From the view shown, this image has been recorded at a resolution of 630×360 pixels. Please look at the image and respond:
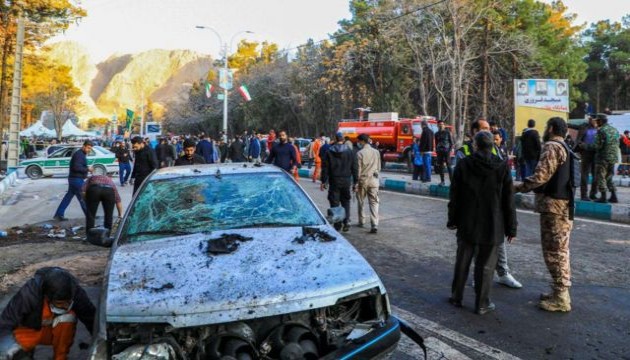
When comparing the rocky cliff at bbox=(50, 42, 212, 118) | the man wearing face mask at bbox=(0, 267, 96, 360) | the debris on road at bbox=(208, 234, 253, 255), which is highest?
the rocky cliff at bbox=(50, 42, 212, 118)

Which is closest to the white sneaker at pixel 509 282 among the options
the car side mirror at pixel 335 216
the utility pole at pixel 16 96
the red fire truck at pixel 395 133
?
the car side mirror at pixel 335 216

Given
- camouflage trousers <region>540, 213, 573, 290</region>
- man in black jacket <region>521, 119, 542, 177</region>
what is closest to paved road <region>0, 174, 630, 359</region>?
camouflage trousers <region>540, 213, 573, 290</region>

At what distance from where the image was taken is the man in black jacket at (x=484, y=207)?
4.61 meters

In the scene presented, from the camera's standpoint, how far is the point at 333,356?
2684 millimetres

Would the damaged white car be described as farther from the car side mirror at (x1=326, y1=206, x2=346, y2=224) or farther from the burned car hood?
the car side mirror at (x1=326, y1=206, x2=346, y2=224)

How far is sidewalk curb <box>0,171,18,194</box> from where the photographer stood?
16.0 metres

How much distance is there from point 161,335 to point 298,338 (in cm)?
70

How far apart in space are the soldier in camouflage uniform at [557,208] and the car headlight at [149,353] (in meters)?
3.50

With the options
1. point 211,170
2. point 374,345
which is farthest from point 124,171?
point 374,345

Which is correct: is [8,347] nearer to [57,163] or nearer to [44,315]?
[44,315]

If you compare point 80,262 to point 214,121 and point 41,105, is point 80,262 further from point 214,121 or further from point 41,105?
point 41,105

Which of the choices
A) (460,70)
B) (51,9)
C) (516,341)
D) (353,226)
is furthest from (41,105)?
Answer: (516,341)

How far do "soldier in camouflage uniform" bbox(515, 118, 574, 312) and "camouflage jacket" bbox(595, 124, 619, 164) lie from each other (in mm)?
6325

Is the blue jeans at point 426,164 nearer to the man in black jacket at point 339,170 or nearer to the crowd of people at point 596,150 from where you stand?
the crowd of people at point 596,150
